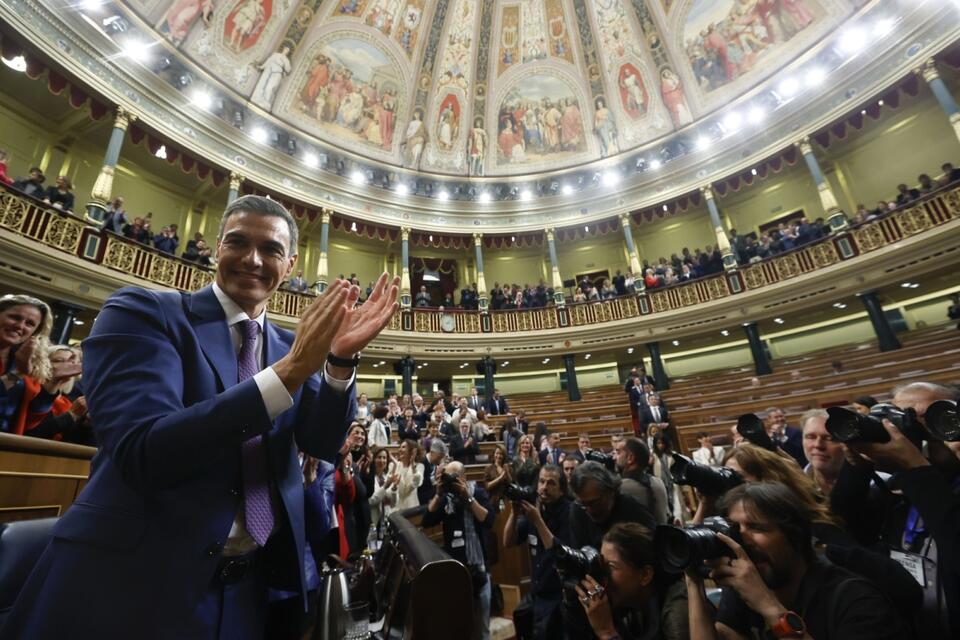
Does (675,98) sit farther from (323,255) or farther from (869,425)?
(869,425)

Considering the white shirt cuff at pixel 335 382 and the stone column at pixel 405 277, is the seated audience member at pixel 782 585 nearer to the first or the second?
the white shirt cuff at pixel 335 382

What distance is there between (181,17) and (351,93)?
15.5 ft

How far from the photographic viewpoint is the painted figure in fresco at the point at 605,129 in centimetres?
1452

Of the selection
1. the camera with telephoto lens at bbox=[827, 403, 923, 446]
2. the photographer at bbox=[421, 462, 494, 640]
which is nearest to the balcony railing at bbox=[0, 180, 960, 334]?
the photographer at bbox=[421, 462, 494, 640]

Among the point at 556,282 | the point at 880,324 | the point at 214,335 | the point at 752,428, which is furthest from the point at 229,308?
the point at 556,282

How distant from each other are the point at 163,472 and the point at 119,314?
370 mm

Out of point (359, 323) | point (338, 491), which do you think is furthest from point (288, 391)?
point (338, 491)

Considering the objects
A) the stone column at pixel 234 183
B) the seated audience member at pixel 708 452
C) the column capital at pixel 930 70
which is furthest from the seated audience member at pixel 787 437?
the stone column at pixel 234 183

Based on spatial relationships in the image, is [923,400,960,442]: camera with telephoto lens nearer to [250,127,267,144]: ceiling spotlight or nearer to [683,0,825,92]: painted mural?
[250,127,267,144]: ceiling spotlight

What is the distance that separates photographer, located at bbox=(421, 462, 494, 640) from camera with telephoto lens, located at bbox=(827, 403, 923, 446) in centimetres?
206

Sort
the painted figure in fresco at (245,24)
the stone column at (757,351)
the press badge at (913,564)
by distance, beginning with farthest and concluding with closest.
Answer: the painted figure in fresco at (245,24)
the stone column at (757,351)
the press badge at (913,564)

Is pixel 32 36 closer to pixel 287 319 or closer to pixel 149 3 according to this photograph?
pixel 149 3

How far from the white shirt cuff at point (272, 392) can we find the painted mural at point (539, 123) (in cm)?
1612

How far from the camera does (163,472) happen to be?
0.68 metres
